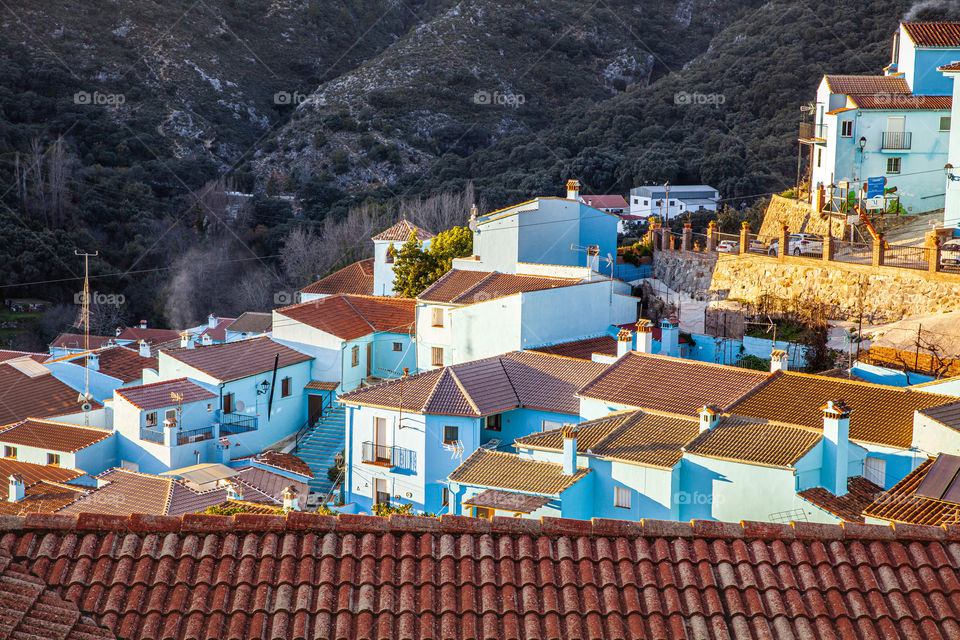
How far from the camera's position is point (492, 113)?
7600 centimetres

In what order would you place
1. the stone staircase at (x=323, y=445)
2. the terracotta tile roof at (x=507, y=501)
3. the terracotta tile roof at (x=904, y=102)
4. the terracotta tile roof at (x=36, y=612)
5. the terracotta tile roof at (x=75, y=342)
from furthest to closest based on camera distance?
the terracotta tile roof at (x=75, y=342) → the terracotta tile roof at (x=904, y=102) → the stone staircase at (x=323, y=445) → the terracotta tile roof at (x=507, y=501) → the terracotta tile roof at (x=36, y=612)

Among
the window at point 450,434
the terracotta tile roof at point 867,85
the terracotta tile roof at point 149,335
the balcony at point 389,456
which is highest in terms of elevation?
the terracotta tile roof at point 867,85

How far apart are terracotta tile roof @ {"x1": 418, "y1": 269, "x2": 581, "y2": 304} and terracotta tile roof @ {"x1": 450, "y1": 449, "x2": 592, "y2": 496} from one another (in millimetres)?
7676

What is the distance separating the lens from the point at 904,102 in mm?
30297

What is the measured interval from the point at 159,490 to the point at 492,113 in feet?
182

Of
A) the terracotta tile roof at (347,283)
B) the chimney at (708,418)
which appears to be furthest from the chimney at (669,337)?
the terracotta tile roof at (347,283)

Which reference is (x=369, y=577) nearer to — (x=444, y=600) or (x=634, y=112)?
(x=444, y=600)

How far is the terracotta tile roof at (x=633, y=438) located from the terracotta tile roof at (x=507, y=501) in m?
1.27

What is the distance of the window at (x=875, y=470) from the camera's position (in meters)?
18.3

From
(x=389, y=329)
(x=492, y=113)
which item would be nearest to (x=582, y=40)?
(x=492, y=113)

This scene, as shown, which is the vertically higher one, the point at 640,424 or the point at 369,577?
the point at 369,577

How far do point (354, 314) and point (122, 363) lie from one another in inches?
334

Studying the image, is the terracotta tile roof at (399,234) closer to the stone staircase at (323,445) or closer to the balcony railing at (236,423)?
the stone staircase at (323,445)

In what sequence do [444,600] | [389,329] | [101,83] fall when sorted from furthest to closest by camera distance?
[101,83] < [389,329] < [444,600]
